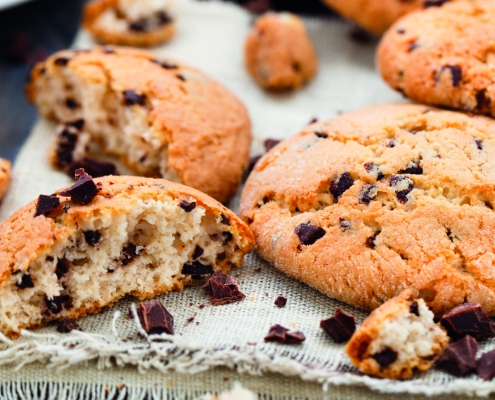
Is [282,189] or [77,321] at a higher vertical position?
[282,189]

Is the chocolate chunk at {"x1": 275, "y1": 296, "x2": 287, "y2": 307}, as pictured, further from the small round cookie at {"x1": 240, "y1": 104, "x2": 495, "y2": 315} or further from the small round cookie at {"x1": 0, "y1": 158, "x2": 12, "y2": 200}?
the small round cookie at {"x1": 0, "y1": 158, "x2": 12, "y2": 200}

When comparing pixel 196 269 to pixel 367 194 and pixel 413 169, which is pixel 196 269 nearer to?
pixel 367 194

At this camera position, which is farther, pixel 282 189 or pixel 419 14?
pixel 419 14

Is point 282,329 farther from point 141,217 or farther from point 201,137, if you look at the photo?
point 201,137

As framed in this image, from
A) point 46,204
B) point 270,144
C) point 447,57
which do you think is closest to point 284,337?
point 46,204

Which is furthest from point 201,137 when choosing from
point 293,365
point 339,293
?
point 293,365

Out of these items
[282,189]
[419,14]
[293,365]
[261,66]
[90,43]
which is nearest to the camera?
[293,365]

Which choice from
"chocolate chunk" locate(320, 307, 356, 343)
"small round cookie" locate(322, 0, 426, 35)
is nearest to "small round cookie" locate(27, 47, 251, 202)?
"chocolate chunk" locate(320, 307, 356, 343)
